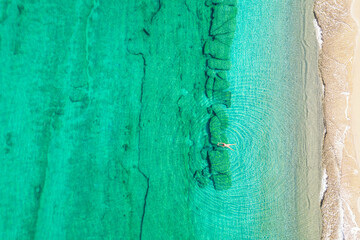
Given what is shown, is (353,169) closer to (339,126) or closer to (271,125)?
(339,126)

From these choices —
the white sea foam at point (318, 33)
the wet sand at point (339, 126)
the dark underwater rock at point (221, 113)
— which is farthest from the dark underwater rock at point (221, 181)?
the white sea foam at point (318, 33)

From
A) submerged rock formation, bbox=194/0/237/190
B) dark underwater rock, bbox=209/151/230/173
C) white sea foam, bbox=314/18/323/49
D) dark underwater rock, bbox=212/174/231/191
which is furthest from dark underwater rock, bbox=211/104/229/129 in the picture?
white sea foam, bbox=314/18/323/49

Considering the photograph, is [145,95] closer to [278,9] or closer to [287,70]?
[287,70]

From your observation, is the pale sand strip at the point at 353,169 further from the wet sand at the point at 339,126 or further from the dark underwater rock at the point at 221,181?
the dark underwater rock at the point at 221,181

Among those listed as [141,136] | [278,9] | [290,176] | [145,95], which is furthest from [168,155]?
[278,9]

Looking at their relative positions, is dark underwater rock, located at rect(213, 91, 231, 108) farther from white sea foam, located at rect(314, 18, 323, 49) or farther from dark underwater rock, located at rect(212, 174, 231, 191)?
white sea foam, located at rect(314, 18, 323, 49)

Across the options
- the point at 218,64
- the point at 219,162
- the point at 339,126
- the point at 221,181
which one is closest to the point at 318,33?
the point at 339,126
